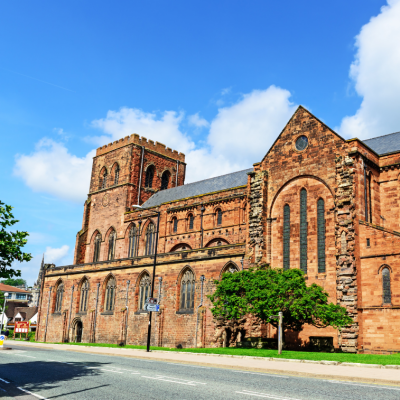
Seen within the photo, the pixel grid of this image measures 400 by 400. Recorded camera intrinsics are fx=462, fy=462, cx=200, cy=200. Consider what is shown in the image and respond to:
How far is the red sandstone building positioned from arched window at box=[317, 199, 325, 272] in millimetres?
70

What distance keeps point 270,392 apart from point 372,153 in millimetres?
25035

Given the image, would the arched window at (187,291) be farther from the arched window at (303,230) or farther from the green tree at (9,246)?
the green tree at (9,246)

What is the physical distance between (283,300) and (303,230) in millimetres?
7133

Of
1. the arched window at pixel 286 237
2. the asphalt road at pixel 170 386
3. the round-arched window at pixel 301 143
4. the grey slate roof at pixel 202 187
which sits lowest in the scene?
the asphalt road at pixel 170 386

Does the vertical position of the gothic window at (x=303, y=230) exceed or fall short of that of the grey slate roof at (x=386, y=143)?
it falls short

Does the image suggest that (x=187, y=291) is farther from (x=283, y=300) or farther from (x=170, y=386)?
(x=170, y=386)

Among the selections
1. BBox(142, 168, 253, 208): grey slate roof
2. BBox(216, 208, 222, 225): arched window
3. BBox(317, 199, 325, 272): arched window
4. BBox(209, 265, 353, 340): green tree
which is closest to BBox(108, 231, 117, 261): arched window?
BBox(142, 168, 253, 208): grey slate roof

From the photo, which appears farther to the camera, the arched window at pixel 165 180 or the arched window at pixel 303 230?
the arched window at pixel 165 180

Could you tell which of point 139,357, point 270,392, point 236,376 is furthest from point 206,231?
point 270,392

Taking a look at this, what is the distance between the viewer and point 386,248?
2755 cm

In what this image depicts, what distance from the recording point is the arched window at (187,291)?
121 feet

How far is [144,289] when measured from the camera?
4175 cm

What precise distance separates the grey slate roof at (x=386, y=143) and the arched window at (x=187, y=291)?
1761cm

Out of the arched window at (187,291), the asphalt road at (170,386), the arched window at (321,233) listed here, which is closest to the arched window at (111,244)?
the arched window at (187,291)
